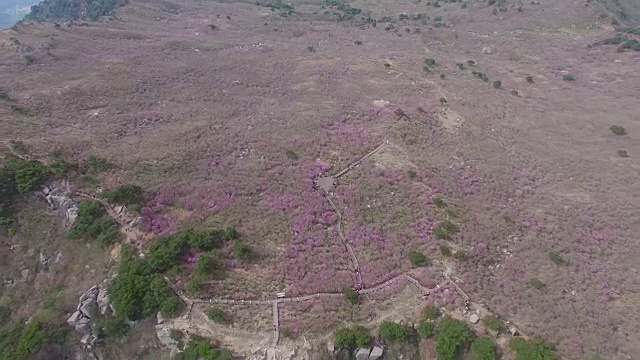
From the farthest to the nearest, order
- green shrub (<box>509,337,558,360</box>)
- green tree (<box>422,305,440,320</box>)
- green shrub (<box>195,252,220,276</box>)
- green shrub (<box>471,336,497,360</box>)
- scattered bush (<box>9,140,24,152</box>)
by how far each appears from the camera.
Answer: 1. scattered bush (<box>9,140,24,152</box>)
2. green shrub (<box>195,252,220,276</box>)
3. green tree (<box>422,305,440,320</box>)
4. green shrub (<box>471,336,497,360</box>)
5. green shrub (<box>509,337,558,360</box>)

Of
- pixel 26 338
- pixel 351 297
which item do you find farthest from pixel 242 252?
pixel 26 338

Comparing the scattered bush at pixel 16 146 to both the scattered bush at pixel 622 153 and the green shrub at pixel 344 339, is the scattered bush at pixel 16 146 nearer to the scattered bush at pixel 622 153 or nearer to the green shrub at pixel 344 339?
the green shrub at pixel 344 339

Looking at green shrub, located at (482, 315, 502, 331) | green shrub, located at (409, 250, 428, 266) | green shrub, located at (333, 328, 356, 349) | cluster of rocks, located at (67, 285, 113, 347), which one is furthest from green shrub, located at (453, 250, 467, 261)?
cluster of rocks, located at (67, 285, 113, 347)

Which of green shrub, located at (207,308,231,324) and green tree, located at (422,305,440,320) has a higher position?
green tree, located at (422,305,440,320)

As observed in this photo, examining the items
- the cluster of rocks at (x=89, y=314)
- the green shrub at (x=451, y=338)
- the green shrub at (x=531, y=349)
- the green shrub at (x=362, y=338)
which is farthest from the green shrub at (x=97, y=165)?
the green shrub at (x=531, y=349)

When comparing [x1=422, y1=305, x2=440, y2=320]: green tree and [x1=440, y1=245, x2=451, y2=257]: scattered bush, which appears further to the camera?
[x1=440, y1=245, x2=451, y2=257]: scattered bush

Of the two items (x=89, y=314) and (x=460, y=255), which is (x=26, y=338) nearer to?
(x=89, y=314)

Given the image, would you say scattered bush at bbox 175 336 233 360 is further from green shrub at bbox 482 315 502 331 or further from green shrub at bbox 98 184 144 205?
green shrub at bbox 482 315 502 331
